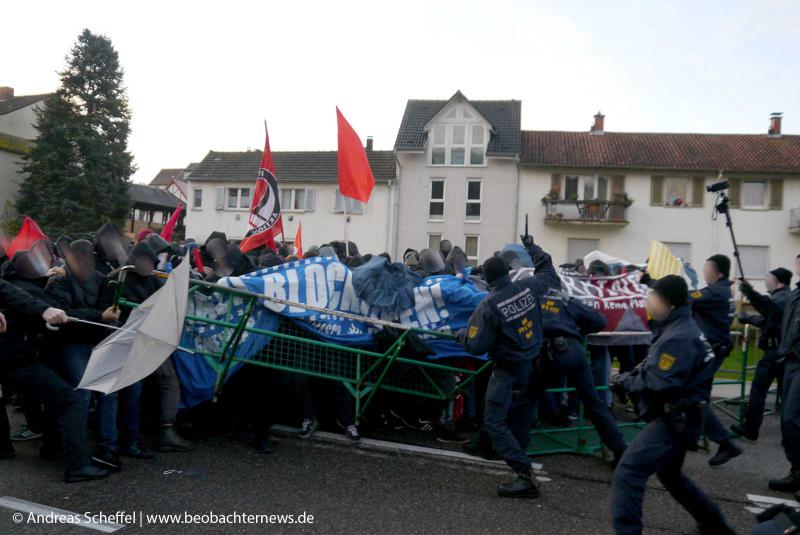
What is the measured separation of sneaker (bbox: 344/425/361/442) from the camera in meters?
5.89

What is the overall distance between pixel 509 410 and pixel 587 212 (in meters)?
25.4

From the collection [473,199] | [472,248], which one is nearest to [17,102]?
[473,199]

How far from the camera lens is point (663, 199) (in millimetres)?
28953

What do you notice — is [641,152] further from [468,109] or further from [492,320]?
[492,320]

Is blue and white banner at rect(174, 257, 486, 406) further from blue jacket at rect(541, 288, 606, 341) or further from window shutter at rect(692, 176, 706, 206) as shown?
window shutter at rect(692, 176, 706, 206)

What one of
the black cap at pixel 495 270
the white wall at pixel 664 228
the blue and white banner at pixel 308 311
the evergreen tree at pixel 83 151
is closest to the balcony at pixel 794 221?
the white wall at pixel 664 228

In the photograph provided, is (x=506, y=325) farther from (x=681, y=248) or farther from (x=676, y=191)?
(x=676, y=191)

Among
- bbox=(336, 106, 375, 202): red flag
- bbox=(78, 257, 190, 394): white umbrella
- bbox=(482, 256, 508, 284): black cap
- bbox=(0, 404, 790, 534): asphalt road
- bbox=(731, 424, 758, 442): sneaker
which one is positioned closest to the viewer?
bbox=(0, 404, 790, 534): asphalt road

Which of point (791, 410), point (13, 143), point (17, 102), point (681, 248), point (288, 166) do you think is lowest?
point (791, 410)

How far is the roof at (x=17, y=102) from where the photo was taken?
121 feet

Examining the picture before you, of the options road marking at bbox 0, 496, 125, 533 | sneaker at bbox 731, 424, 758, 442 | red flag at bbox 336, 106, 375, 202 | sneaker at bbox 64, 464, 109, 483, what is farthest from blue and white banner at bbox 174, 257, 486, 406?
sneaker at bbox 731, 424, 758, 442

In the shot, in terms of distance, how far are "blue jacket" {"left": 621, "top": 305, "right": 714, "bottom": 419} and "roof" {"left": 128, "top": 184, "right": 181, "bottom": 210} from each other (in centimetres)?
4541

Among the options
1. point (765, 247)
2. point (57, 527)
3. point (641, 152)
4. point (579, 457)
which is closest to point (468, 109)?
point (641, 152)

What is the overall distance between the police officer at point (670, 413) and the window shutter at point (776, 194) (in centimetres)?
2905
